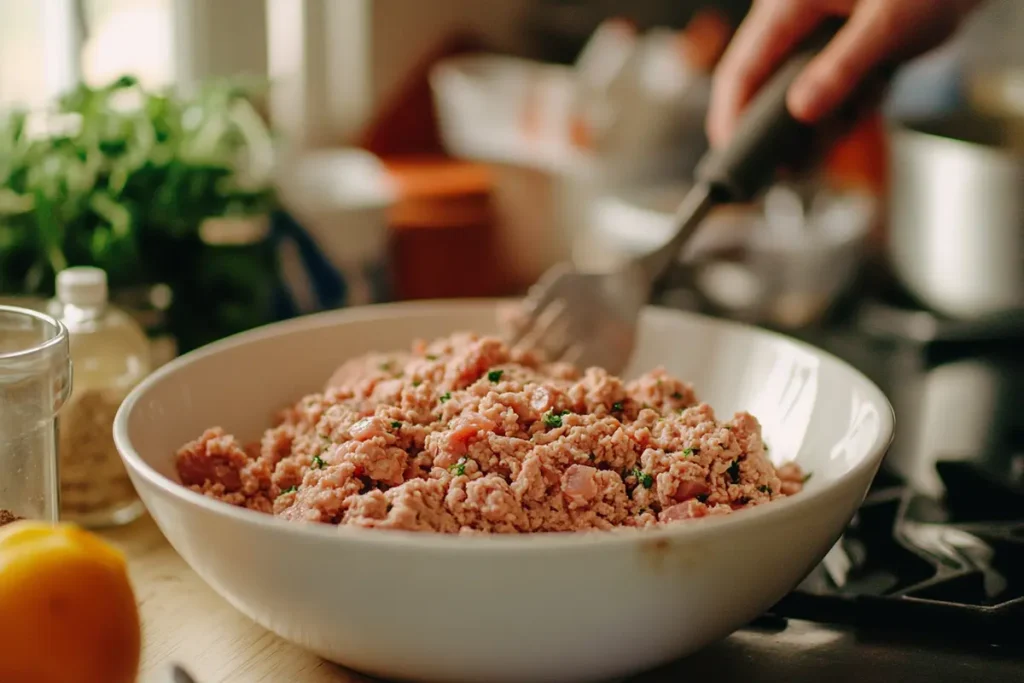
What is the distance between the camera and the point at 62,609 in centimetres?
58

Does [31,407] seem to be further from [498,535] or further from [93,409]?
[498,535]

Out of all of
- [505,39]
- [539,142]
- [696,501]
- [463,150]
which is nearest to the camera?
[696,501]

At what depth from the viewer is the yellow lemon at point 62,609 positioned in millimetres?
577

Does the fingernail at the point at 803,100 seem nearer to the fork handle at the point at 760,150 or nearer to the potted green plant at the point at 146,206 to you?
the fork handle at the point at 760,150

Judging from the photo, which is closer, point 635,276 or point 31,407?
point 31,407

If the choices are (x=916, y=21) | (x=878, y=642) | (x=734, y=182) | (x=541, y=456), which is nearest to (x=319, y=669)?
(x=541, y=456)

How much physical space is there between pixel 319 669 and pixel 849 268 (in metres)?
1.31

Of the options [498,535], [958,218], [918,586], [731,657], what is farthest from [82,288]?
[958,218]

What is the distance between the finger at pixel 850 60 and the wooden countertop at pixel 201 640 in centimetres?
70

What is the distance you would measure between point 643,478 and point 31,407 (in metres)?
0.44

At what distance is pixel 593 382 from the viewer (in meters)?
0.80

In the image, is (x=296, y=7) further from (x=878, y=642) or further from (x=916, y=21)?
(x=878, y=642)

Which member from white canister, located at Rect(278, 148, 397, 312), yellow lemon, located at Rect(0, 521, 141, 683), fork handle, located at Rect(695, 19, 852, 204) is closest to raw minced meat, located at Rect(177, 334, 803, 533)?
yellow lemon, located at Rect(0, 521, 141, 683)

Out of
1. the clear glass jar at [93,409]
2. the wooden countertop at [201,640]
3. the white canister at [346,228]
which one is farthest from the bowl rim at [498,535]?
the white canister at [346,228]
